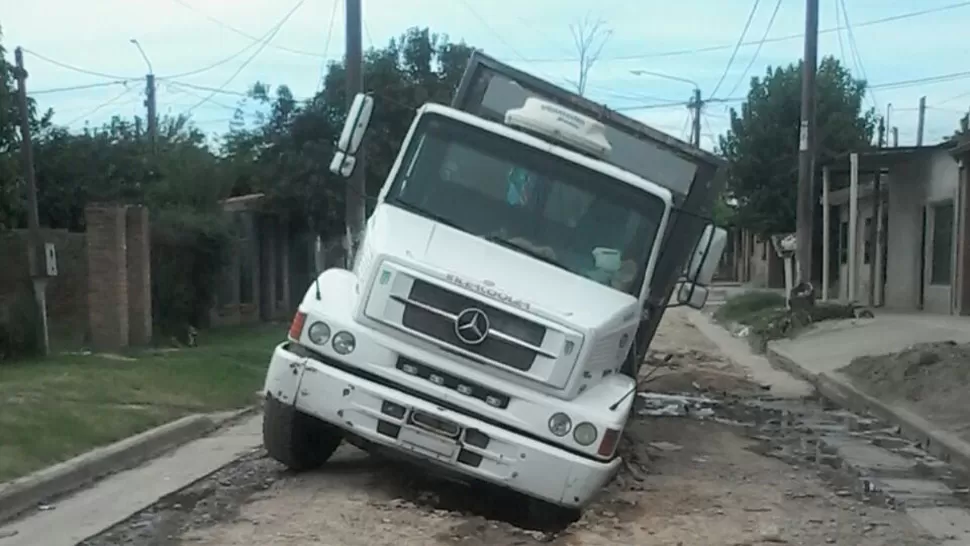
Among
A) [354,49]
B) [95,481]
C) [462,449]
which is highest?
[354,49]

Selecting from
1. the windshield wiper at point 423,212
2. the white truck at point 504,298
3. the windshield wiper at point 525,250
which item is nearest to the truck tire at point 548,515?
the white truck at point 504,298

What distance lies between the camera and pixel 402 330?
27.0 feet

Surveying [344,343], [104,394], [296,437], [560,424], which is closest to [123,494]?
[296,437]

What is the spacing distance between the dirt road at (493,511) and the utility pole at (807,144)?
51.0ft

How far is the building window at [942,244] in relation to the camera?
2631 cm

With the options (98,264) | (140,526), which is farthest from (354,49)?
(140,526)

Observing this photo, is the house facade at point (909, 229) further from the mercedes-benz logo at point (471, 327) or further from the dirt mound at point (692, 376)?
the mercedes-benz logo at point (471, 327)

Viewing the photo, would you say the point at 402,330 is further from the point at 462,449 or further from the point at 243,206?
the point at 243,206

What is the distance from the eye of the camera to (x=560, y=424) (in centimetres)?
790

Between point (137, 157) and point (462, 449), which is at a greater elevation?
point (137, 157)

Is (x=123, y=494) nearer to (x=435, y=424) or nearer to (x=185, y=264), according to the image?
(x=435, y=424)

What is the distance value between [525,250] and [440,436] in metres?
1.67

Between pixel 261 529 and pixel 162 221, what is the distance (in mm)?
15531

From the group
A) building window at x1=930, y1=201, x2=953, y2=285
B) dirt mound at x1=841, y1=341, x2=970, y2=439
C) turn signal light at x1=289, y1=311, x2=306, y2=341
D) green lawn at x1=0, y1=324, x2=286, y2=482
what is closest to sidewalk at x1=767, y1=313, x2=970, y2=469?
dirt mound at x1=841, y1=341, x2=970, y2=439
